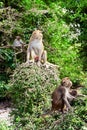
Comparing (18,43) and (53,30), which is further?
(53,30)

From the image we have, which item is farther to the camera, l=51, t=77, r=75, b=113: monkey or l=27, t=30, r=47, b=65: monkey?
l=27, t=30, r=47, b=65: monkey

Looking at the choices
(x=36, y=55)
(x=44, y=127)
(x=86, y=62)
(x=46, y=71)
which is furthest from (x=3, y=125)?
(x=86, y=62)

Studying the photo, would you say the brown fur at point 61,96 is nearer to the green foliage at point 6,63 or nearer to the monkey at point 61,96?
the monkey at point 61,96

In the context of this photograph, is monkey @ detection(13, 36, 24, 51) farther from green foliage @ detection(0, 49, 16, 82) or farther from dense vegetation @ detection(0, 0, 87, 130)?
green foliage @ detection(0, 49, 16, 82)

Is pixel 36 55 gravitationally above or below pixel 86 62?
above

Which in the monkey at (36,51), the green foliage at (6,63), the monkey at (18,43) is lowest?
the green foliage at (6,63)

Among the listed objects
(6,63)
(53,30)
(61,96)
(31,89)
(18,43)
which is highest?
(53,30)

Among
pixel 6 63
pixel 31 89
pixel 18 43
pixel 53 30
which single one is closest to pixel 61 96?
pixel 31 89

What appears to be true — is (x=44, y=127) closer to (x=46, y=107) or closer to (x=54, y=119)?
(x=54, y=119)

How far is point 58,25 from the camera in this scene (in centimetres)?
1207

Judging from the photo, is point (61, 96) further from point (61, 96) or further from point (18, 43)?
point (18, 43)

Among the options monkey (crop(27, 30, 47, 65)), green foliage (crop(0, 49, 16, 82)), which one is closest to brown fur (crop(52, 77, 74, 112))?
monkey (crop(27, 30, 47, 65))

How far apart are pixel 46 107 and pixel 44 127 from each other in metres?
0.91

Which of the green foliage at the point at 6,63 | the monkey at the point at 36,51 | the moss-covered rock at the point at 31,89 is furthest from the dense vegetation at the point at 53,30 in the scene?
the moss-covered rock at the point at 31,89
